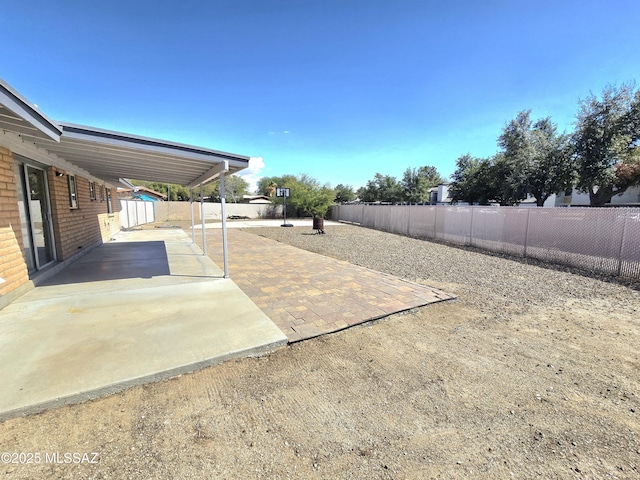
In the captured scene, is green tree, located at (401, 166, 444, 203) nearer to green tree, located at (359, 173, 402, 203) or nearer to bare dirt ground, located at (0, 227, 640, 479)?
green tree, located at (359, 173, 402, 203)

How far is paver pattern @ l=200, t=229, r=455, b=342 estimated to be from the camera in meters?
3.81

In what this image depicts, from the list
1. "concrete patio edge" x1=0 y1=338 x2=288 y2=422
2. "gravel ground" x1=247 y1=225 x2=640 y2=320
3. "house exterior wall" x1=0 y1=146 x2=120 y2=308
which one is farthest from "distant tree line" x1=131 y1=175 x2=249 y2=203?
"concrete patio edge" x1=0 y1=338 x2=288 y2=422

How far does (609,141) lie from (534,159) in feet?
12.8

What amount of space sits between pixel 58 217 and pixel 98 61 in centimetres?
527

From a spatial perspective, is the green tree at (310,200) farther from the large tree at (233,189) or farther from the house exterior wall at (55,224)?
the house exterior wall at (55,224)

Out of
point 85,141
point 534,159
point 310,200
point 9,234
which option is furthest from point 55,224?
point 534,159

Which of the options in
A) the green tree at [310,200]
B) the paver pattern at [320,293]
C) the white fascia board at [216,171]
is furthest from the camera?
the green tree at [310,200]

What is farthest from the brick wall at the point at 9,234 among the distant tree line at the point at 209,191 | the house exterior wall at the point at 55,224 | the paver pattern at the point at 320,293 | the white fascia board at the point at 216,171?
the distant tree line at the point at 209,191

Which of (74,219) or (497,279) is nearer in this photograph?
(497,279)

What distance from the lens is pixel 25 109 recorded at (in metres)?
2.80

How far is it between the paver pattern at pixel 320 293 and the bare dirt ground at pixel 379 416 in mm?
478

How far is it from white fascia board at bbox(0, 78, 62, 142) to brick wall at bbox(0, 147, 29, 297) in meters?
1.55

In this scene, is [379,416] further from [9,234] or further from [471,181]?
[471,181]

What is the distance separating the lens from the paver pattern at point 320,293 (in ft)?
12.5
